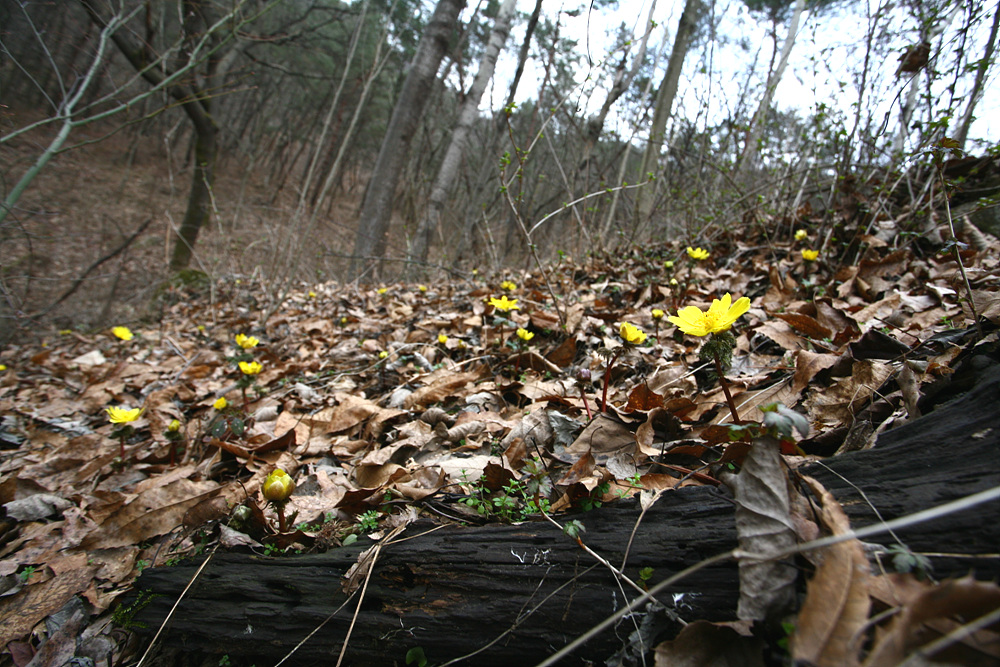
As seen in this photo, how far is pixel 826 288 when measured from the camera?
260cm

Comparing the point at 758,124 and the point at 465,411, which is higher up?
the point at 758,124

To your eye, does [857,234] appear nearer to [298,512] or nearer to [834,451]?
[834,451]

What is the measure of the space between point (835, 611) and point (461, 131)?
26.6 ft

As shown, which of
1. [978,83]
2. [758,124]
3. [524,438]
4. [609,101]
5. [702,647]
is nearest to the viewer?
[702,647]

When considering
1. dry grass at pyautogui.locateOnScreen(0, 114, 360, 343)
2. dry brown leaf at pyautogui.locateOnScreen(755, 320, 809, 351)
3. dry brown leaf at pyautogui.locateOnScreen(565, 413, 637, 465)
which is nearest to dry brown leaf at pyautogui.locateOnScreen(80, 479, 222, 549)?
dry brown leaf at pyautogui.locateOnScreen(565, 413, 637, 465)

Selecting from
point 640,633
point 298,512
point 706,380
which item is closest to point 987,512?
point 640,633

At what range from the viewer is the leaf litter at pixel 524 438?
0.84 metres

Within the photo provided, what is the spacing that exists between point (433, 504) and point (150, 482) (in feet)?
5.19

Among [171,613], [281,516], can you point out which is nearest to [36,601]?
[171,613]

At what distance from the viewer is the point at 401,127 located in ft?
22.7

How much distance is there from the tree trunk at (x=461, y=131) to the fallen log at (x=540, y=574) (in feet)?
20.5

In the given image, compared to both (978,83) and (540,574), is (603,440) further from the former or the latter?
(978,83)

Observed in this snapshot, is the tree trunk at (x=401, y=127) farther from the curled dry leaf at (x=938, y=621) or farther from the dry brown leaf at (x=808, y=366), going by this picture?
the curled dry leaf at (x=938, y=621)

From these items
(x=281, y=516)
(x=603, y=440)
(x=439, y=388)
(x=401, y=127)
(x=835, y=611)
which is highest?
(x=401, y=127)
